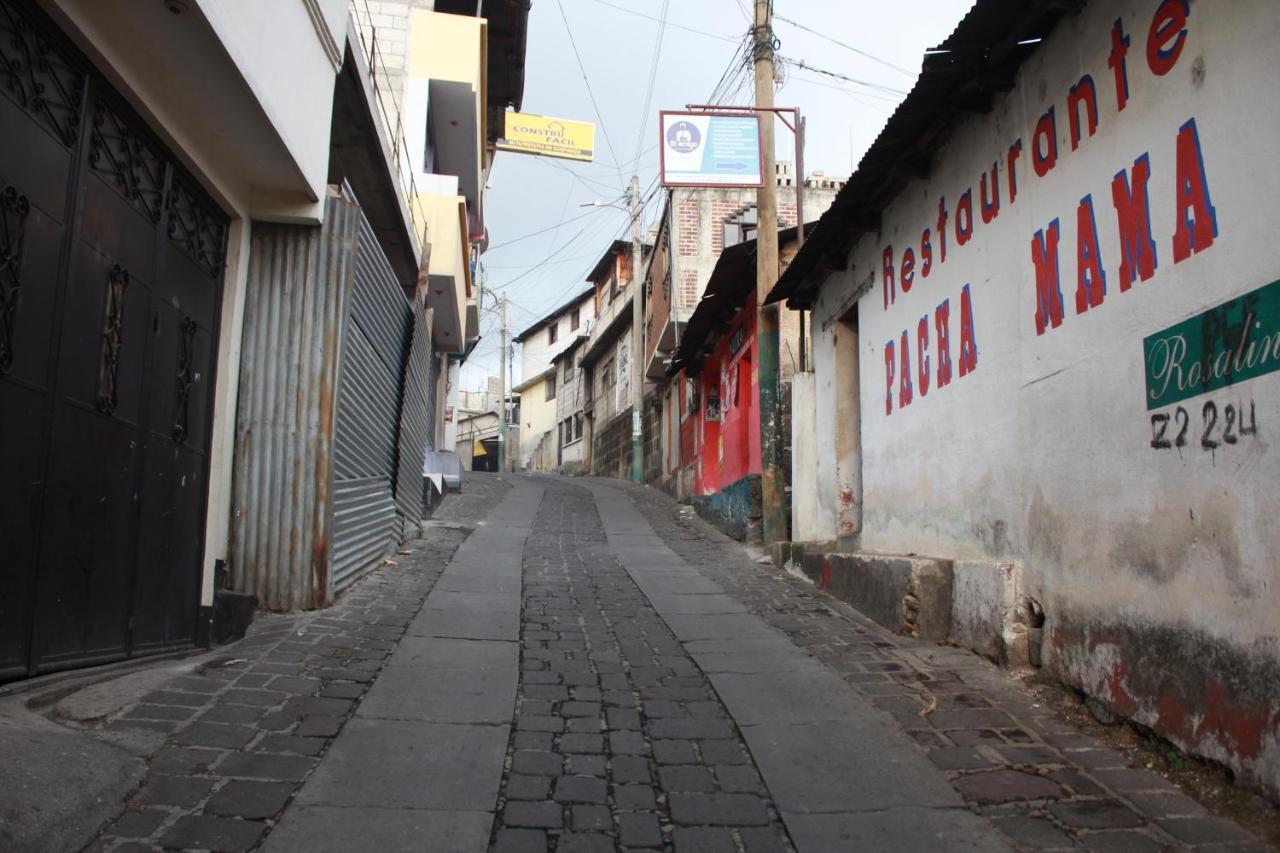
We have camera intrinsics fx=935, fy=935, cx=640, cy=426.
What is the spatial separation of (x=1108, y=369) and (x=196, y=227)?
5293mm

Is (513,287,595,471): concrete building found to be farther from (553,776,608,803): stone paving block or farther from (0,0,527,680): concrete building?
(553,776,608,803): stone paving block

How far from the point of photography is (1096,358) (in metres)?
4.63

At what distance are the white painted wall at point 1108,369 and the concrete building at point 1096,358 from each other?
0.04ft

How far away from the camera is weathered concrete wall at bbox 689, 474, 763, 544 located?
1230 centimetres

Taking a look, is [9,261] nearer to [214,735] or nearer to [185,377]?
[185,377]

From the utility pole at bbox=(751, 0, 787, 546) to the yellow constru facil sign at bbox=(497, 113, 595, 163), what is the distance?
38.8ft

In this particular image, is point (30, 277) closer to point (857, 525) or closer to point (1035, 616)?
point (1035, 616)

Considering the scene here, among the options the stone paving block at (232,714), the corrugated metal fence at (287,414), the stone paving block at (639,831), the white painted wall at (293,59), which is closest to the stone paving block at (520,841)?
the stone paving block at (639,831)

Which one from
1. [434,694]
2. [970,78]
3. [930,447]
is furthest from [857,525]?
[434,694]

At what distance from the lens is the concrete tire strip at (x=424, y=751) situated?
3.33m

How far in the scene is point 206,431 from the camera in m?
6.09

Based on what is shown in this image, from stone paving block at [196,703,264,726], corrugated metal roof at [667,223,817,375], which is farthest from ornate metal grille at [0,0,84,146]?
corrugated metal roof at [667,223,817,375]

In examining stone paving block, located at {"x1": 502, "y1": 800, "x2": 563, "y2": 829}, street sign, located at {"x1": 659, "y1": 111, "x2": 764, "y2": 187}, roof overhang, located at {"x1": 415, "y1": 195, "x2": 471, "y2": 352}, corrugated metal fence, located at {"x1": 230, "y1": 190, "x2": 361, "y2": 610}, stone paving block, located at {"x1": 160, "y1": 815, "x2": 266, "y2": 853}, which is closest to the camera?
stone paving block, located at {"x1": 160, "y1": 815, "x2": 266, "y2": 853}

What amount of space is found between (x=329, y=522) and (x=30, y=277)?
309 cm
